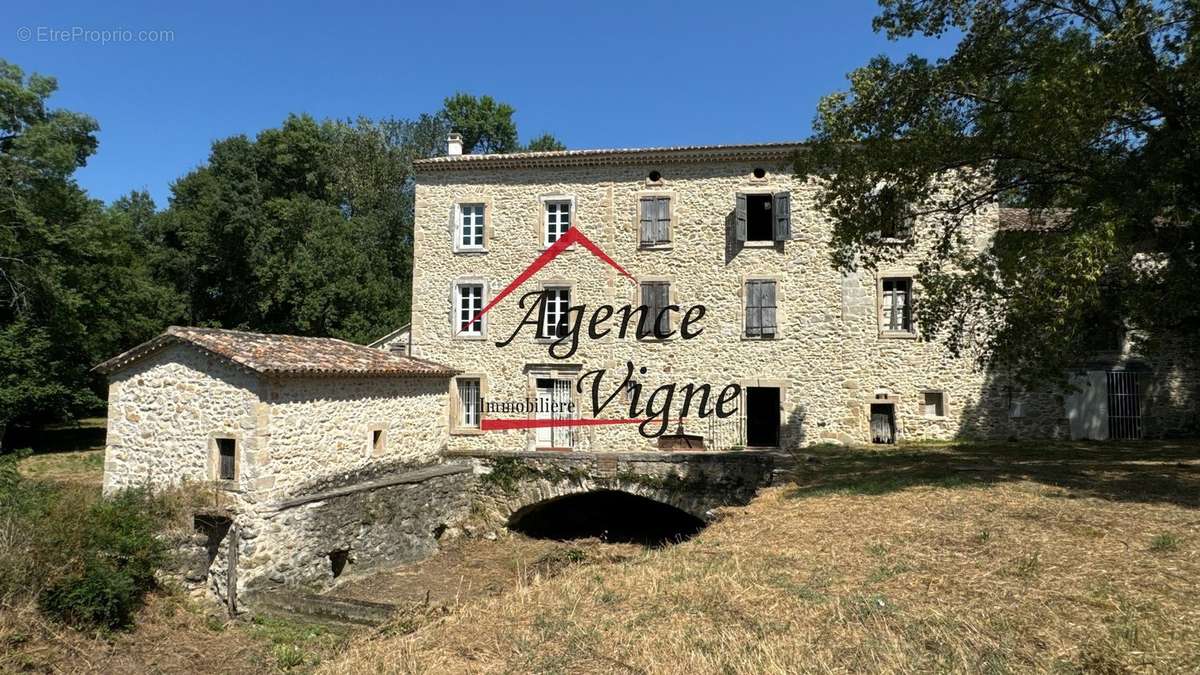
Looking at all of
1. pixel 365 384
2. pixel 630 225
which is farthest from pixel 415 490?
pixel 630 225

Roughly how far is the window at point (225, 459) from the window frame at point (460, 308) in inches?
275

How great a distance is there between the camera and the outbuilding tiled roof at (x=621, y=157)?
15.8 metres

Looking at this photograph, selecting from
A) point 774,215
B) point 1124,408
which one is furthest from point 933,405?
point 774,215

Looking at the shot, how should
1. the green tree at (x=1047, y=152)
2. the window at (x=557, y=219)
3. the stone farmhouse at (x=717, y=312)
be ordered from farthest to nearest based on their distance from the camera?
1. the window at (x=557, y=219)
2. the stone farmhouse at (x=717, y=312)
3. the green tree at (x=1047, y=152)

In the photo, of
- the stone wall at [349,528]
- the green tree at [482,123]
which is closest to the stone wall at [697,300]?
the stone wall at [349,528]

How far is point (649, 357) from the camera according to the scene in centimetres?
1623

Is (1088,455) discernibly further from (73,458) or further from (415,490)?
(73,458)

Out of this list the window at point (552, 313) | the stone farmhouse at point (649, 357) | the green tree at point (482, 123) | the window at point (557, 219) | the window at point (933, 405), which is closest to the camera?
the stone farmhouse at point (649, 357)

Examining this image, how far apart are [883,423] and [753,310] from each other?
4.05 metres

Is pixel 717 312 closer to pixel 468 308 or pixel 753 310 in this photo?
pixel 753 310

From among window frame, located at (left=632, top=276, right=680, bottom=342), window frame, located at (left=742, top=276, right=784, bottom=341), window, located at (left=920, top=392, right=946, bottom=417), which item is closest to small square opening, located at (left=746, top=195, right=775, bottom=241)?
window frame, located at (left=742, top=276, right=784, bottom=341)

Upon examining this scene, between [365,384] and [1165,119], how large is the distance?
43.2ft

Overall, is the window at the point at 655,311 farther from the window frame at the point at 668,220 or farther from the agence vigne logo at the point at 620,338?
the window frame at the point at 668,220

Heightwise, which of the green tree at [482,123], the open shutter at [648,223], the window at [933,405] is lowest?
the window at [933,405]
